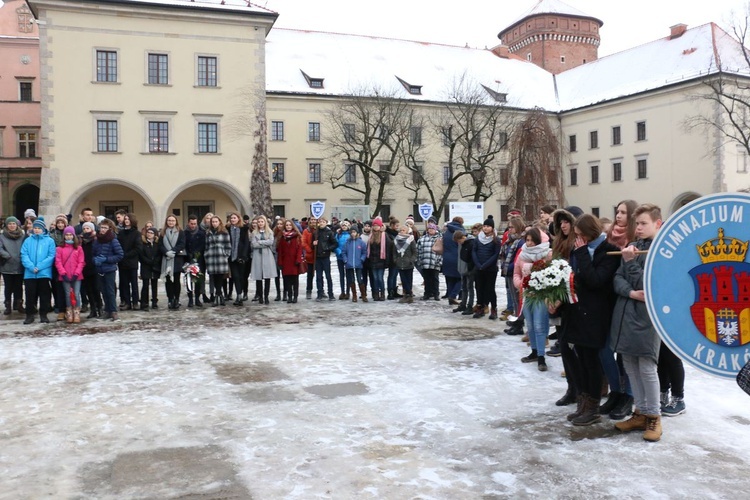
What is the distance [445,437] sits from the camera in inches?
222

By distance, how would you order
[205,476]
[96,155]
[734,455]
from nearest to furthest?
[205,476], [734,455], [96,155]

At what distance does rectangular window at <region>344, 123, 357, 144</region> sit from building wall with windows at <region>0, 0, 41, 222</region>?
71.9 ft

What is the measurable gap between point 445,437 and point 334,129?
139 feet

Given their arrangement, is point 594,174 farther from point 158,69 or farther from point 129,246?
point 129,246

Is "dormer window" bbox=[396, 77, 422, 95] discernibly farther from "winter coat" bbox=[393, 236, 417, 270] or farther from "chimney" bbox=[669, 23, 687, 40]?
"winter coat" bbox=[393, 236, 417, 270]

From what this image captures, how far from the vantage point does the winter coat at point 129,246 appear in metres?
13.4

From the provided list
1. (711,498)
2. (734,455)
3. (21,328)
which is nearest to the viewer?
(711,498)

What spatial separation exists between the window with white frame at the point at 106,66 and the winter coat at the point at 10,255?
22.3m

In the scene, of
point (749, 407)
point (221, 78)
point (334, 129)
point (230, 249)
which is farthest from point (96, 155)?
point (749, 407)

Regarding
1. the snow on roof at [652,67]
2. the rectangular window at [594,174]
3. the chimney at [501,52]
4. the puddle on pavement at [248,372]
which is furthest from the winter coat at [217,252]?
the chimney at [501,52]

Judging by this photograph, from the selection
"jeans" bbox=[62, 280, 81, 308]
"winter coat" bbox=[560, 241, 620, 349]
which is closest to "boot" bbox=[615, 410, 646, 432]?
"winter coat" bbox=[560, 241, 620, 349]

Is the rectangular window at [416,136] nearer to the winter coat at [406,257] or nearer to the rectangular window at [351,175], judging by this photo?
the rectangular window at [351,175]

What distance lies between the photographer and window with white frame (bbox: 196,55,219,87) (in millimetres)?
33906

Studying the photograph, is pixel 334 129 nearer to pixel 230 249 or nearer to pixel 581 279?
pixel 230 249
